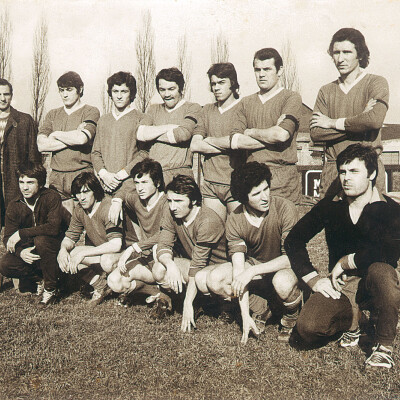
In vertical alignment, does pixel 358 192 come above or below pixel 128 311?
above

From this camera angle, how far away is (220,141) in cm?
405

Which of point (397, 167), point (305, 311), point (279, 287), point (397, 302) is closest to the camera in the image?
point (397, 302)

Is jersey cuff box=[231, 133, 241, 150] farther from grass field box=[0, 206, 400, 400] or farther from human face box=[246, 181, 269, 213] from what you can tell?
grass field box=[0, 206, 400, 400]

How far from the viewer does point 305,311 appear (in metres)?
3.18

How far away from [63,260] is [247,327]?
1.94 m

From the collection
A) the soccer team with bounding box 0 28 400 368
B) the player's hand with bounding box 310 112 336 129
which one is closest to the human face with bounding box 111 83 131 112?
the soccer team with bounding box 0 28 400 368

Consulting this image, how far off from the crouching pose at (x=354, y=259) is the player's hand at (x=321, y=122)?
1.58 ft

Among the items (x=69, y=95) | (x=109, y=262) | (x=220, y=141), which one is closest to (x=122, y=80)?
(x=69, y=95)

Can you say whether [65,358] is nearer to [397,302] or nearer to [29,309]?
[29,309]

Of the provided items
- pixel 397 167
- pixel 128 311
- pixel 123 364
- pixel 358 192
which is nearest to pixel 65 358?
pixel 123 364

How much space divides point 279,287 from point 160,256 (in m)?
1.00

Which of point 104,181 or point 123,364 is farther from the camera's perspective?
point 104,181

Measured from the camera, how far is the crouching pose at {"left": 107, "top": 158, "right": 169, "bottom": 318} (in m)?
4.16

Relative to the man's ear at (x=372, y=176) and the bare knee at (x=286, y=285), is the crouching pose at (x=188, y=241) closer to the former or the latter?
the bare knee at (x=286, y=285)
